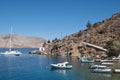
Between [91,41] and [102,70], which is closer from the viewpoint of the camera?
[102,70]

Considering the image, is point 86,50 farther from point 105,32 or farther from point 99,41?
point 105,32

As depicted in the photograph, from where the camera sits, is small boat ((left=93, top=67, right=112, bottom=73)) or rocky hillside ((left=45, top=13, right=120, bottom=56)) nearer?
small boat ((left=93, top=67, right=112, bottom=73))

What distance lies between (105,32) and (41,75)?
10102cm

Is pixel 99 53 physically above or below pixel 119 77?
above

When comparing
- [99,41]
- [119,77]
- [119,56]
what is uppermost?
[99,41]

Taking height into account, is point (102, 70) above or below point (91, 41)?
below

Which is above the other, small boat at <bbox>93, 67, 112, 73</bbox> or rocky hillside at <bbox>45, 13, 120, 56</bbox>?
rocky hillside at <bbox>45, 13, 120, 56</bbox>

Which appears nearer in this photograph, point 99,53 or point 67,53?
point 99,53

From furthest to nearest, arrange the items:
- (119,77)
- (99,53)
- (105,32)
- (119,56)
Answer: (105,32) < (99,53) < (119,56) < (119,77)

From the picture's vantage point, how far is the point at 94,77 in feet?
283

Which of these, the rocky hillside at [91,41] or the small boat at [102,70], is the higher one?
the rocky hillside at [91,41]

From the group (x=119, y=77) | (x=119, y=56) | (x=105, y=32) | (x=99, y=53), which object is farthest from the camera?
(x=105, y=32)

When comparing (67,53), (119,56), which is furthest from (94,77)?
(67,53)

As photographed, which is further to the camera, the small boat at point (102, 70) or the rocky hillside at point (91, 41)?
the rocky hillside at point (91, 41)
